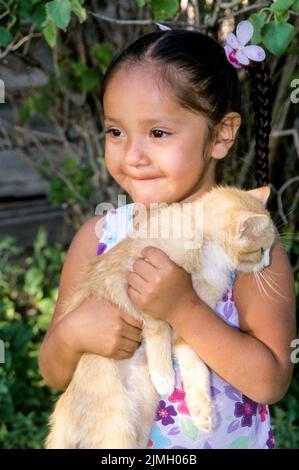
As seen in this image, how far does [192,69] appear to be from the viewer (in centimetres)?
210

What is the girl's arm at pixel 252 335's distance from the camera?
1919 mm

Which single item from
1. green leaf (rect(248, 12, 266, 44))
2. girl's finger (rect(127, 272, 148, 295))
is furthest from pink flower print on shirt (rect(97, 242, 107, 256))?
green leaf (rect(248, 12, 266, 44))

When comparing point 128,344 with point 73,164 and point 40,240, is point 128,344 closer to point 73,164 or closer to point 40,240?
point 73,164

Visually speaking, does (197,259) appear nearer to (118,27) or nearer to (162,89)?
(162,89)

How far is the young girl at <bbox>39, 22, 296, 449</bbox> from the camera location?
193 cm

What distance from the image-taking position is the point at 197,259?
1.99m

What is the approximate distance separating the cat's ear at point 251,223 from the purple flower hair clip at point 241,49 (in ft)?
1.72

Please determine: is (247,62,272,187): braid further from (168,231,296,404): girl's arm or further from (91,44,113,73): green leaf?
(91,44,113,73): green leaf

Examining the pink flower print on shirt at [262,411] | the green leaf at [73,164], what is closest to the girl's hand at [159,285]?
the pink flower print on shirt at [262,411]

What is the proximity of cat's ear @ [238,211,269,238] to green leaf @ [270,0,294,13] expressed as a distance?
0.61 metres

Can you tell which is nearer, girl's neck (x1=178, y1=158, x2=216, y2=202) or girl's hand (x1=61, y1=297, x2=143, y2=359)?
girl's hand (x1=61, y1=297, x2=143, y2=359)

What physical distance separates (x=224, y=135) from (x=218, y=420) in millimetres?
824

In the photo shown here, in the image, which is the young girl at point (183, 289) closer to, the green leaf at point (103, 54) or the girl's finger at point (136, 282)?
the girl's finger at point (136, 282)

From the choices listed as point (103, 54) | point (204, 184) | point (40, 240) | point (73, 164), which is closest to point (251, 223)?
point (204, 184)
